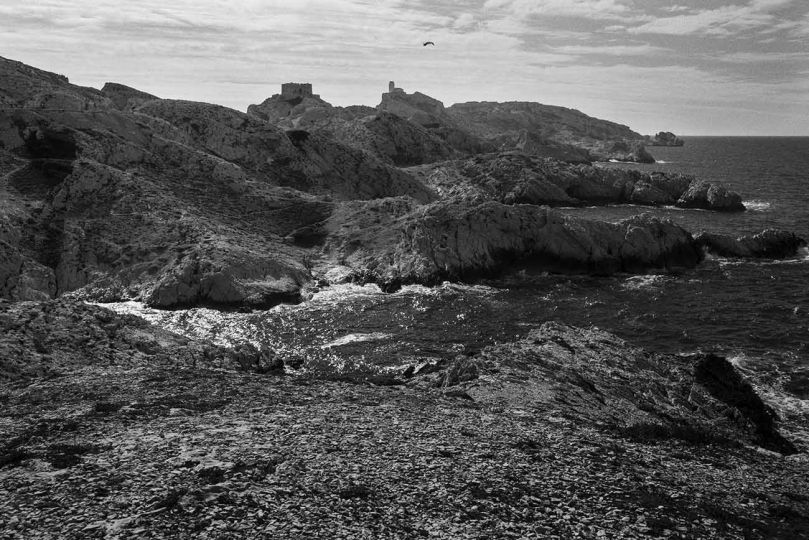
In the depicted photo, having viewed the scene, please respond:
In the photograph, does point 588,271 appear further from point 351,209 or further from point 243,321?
point 243,321

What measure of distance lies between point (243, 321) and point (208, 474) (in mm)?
31230

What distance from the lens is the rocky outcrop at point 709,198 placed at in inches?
4122

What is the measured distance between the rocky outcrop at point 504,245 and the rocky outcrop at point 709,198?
151ft

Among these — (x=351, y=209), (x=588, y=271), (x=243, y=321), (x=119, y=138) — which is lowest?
(x=243, y=321)

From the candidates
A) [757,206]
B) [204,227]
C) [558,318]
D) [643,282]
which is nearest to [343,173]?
[204,227]

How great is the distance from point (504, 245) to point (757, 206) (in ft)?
240

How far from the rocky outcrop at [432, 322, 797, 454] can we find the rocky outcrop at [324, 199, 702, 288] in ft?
84.7

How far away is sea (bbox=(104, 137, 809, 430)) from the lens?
138ft

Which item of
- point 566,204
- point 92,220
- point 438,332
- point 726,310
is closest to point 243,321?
point 438,332

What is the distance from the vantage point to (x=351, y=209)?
248ft

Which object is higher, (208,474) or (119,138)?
(119,138)

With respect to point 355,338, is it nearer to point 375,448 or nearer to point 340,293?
point 340,293

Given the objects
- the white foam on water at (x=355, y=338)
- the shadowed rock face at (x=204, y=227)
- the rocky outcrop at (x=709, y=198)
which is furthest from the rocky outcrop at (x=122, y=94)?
the rocky outcrop at (x=709, y=198)

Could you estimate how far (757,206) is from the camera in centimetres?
10775
